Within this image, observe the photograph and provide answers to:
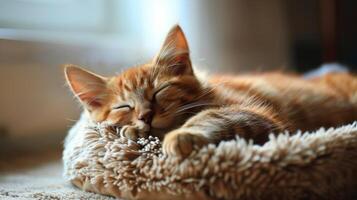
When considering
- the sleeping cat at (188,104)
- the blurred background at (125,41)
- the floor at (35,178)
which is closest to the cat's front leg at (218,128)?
the sleeping cat at (188,104)

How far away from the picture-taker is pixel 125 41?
214 cm

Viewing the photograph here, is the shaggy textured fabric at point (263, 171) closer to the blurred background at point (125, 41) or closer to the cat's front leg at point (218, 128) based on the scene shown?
the cat's front leg at point (218, 128)

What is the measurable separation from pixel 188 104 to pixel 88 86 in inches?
11.3

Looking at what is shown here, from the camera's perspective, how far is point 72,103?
1831mm

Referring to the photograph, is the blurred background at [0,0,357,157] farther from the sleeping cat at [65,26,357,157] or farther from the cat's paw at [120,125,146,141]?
the cat's paw at [120,125,146,141]

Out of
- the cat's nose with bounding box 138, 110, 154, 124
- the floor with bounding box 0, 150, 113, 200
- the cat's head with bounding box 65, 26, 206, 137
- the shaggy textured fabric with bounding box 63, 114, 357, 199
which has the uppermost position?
the cat's head with bounding box 65, 26, 206, 137

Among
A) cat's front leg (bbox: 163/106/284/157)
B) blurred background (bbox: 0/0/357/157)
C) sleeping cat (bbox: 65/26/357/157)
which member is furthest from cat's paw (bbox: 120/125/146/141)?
blurred background (bbox: 0/0/357/157)

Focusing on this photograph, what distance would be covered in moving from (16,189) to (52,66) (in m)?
0.74

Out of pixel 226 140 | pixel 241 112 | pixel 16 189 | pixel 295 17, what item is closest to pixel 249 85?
pixel 241 112

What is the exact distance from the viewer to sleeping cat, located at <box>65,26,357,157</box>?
96 cm

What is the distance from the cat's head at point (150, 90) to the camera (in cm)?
106

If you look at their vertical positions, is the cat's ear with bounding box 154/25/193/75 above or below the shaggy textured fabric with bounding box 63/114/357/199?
above

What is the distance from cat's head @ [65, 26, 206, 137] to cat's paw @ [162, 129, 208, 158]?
0.52ft

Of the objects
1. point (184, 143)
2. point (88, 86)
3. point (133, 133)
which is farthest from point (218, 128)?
point (88, 86)
